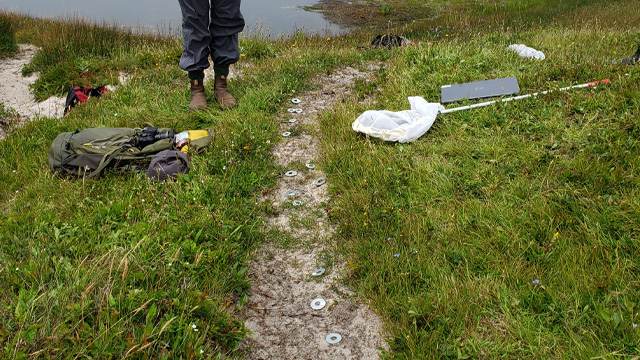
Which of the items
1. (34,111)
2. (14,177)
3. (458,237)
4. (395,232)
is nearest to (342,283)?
(395,232)

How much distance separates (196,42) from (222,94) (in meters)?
0.81

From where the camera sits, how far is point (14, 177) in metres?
4.72

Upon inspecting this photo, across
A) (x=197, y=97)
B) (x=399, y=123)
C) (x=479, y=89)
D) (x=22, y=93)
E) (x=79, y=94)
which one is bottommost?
(x=22, y=93)

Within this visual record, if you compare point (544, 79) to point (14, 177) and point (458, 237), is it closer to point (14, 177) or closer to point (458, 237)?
point (458, 237)

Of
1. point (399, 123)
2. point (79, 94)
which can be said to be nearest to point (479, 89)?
point (399, 123)

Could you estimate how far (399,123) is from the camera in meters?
5.23

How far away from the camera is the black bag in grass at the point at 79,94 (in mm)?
7007

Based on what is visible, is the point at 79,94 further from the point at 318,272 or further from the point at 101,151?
the point at 318,272

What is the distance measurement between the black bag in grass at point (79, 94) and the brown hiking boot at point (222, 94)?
2.35 meters

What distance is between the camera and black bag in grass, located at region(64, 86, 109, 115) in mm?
7007

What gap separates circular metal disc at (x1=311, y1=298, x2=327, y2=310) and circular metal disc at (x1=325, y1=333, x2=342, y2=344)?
0.89 feet

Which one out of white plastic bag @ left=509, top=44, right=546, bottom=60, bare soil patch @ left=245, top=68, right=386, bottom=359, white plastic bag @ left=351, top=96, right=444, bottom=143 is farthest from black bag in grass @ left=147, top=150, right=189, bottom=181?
white plastic bag @ left=509, top=44, right=546, bottom=60

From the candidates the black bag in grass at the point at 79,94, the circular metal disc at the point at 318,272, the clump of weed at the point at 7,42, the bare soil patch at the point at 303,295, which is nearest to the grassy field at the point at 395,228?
the bare soil patch at the point at 303,295

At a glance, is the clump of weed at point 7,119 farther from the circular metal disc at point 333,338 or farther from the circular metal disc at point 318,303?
the circular metal disc at point 333,338
